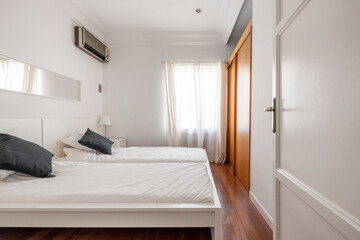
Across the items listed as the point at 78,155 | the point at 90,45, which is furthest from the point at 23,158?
the point at 90,45

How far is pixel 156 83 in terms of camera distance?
13.4 ft

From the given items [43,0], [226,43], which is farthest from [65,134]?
[226,43]

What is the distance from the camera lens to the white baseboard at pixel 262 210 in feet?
5.46

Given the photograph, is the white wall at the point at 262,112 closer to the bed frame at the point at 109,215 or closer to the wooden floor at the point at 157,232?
the wooden floor at the point at 157,232

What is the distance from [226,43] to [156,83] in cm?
176

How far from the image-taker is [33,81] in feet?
7.34

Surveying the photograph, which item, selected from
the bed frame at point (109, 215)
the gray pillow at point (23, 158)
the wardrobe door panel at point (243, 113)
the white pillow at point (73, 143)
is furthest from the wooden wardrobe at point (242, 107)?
the gray pillow at point (23, 158)

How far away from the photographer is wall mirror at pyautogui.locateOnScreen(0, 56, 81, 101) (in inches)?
75.8

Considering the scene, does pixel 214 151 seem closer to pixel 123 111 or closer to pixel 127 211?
pixel 123 111

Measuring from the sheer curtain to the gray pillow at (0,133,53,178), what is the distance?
2503 millimetres

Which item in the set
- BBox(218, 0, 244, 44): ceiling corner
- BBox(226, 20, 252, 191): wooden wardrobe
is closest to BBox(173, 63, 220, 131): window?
BBox(218, 0, 244, 44): ceiling corner

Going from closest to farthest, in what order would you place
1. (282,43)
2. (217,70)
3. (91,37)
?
(282,43)
(91,37)
(217,70)

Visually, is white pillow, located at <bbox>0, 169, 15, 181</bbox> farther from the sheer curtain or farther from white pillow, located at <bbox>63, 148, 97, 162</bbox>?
the sheer curtain

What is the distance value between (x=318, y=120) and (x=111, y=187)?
1.44 metres
